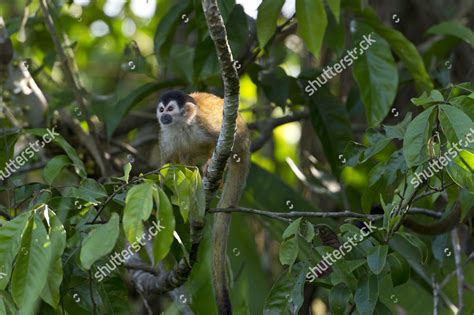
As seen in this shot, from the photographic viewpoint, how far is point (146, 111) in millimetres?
5422

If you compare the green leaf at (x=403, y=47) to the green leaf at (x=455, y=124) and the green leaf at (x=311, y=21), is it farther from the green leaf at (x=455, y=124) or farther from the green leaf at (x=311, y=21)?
the green leaf at (x=455, y=124)

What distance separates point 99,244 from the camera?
2184mm

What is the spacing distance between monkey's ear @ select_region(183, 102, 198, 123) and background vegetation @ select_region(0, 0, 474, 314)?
0.62ft

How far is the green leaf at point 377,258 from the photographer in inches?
104

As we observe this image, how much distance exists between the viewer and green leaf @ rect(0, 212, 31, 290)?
2266 millimetres

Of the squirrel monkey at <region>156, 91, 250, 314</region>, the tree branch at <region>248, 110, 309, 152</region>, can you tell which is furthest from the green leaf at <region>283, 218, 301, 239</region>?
the tree branch at <region>248, 110, 309, 152</region>

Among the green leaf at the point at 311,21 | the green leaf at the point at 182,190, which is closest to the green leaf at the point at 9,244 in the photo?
the green leaf at the point at 182,190

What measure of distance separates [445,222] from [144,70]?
5.43 ft

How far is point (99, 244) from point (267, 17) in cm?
173

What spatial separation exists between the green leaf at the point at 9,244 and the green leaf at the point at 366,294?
1083 millimetres

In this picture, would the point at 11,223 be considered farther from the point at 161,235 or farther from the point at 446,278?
the point at 446,278

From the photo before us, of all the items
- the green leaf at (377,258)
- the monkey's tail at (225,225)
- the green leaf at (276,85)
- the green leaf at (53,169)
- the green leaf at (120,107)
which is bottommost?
the monkey's tail at (225,225)

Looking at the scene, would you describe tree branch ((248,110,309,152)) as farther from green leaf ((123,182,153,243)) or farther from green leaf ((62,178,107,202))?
green leaf ((123,182,153,243))

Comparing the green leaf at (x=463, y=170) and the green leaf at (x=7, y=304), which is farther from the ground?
the green leaf at (x=7, y=304)
